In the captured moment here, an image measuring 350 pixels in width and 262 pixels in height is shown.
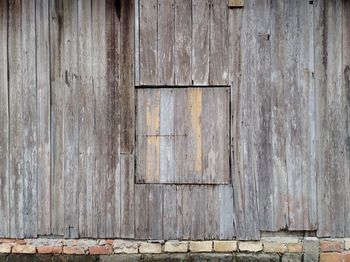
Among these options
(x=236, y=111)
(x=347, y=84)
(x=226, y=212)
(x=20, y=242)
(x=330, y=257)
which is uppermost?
(x=347, y=84)

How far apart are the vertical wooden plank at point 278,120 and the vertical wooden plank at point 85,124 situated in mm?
1634

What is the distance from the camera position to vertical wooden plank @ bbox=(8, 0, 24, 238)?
410 centimetres

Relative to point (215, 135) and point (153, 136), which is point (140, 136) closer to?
point (153, 136)

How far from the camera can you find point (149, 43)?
403cm

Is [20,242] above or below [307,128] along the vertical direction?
below

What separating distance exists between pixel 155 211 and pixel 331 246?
1602 mm

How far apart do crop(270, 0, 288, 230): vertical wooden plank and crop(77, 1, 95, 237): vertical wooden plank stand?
1.63 m

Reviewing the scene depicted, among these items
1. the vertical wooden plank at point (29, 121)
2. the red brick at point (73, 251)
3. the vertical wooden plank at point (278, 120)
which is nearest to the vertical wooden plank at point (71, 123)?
the red brick at point (73, 251)

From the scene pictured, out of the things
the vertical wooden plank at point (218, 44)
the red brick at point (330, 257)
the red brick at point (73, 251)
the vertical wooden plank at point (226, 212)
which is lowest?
the red brick at point (330, 257)

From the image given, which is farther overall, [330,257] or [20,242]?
[20,242]

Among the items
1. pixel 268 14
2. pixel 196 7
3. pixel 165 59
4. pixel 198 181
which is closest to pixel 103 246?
pixel 198 181

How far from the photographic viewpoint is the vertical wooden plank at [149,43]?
4.03m

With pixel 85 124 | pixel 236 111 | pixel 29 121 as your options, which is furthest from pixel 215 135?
pixel 29 121

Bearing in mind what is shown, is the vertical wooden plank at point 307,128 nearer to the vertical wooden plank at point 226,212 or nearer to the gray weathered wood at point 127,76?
the vertical wooden plank at point 226,212
